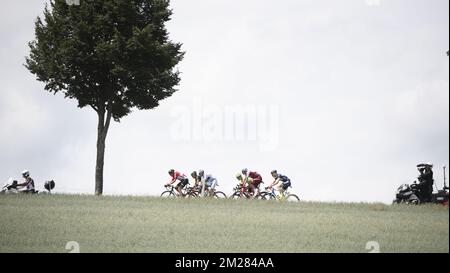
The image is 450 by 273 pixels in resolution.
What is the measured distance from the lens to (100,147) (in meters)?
31.1

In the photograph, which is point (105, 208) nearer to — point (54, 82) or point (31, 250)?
point (31, 250)

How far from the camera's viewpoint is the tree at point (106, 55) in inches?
1209

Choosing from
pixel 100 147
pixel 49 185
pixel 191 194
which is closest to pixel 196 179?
pixel 191 194

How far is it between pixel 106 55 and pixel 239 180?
9.74m

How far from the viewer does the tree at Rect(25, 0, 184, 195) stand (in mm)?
30703

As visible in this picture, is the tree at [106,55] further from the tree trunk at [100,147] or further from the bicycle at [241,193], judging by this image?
the bicycle at [241,193]

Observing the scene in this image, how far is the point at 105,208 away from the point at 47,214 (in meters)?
2.49

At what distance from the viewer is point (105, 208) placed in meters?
22.0

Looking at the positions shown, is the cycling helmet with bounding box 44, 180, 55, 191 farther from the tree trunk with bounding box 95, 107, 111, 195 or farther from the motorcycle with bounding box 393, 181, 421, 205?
the motorcycle with bounding box 393, 181, 421, 205

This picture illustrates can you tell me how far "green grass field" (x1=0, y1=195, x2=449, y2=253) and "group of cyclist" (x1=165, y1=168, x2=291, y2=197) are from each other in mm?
2442

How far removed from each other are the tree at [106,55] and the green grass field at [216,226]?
8896mm

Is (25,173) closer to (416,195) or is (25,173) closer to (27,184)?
(27,184)

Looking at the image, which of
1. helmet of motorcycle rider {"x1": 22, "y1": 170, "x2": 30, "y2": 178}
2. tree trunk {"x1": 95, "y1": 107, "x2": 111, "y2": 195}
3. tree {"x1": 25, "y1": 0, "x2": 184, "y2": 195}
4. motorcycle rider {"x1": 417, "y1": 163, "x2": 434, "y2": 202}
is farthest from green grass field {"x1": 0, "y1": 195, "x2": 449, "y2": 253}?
tree {"x1": 25, "y1": 0, "x2": 184, "y2": 195}

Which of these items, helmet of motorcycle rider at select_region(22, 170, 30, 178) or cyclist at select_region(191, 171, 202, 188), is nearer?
helmet of motorcycle rider at select_region(22, 170, 30, 178)
